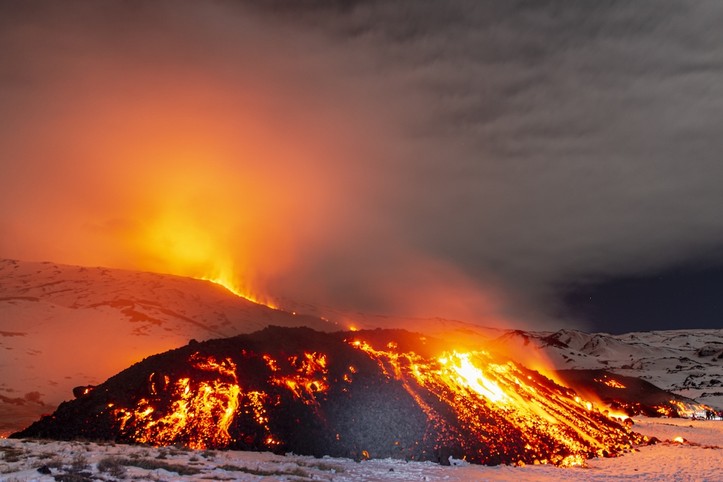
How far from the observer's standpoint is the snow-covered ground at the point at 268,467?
16.3m

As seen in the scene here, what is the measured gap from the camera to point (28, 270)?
12419 centimetres

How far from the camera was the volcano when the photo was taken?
26.7 metres

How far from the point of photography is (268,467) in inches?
838

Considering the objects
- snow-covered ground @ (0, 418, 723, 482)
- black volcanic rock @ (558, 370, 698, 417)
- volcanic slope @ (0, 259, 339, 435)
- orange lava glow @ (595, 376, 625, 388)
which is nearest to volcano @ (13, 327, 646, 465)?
snow-covered ground @ (0, 418, 723, 482)

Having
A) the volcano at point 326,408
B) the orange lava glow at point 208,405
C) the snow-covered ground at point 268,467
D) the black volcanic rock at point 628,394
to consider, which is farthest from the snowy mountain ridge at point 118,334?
the snow-covered ground at point 268,467

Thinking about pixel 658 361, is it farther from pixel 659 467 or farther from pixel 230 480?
pixel 230 480

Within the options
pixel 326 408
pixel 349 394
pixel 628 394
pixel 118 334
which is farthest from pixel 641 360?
pixel 326 408

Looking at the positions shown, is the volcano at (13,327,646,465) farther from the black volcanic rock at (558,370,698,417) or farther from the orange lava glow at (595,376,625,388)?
the orange lava glow at (595,376,625,388)

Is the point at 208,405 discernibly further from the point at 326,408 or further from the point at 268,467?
the point at 268,467

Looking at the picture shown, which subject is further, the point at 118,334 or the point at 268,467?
the point at 118,334

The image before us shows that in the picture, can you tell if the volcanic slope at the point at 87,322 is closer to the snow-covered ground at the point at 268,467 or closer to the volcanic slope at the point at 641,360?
the snow-covered ground at the point at 268,467

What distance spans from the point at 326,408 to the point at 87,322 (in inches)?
2967

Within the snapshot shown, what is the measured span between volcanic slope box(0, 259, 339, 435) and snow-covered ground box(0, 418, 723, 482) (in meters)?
19.8

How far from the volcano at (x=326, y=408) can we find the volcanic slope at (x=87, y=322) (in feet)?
41.1
